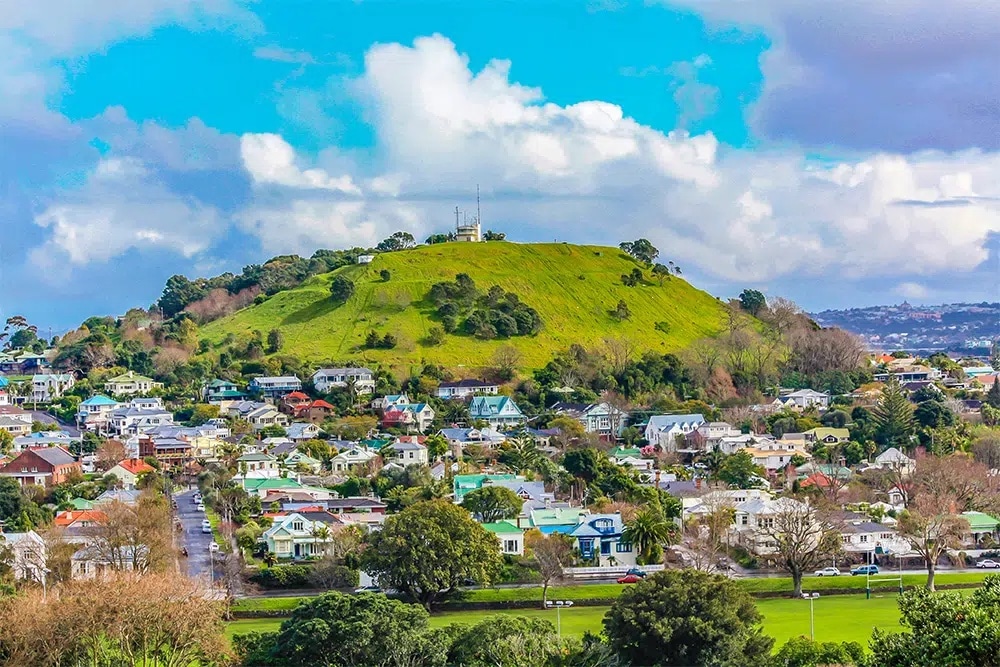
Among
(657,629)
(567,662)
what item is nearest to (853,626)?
(657,629)

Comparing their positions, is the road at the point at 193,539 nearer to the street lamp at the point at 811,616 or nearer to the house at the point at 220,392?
the street lamp at the point at 811,616

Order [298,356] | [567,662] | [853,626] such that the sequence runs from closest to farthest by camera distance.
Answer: [567,662], [853,626], [298,356]

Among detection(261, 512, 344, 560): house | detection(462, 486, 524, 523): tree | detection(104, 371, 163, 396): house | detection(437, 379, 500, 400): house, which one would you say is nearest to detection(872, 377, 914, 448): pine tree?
detection(437, 379, 500, 400): house

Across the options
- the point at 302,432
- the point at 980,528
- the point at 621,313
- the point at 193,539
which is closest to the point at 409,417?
the point at 302,432

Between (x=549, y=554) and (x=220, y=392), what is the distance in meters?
42.8

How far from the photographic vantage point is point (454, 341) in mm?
83188

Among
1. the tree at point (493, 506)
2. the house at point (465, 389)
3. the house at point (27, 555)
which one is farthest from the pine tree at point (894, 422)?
the house at point (27, 555)

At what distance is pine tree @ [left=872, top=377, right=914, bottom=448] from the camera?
191 feet

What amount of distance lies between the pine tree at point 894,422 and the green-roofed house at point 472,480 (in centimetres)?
1915

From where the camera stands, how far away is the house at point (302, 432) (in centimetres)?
6319

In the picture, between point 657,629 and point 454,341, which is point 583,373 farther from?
point 657,629

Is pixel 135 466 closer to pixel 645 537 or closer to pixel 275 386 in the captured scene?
pixel 275 386

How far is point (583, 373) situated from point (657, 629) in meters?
50.7

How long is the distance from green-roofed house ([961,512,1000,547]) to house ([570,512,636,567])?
10.8m
